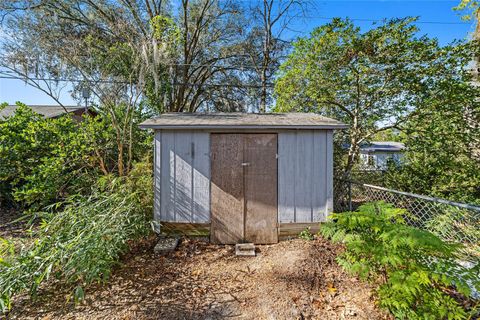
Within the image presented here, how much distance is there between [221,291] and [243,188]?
5.37 feet

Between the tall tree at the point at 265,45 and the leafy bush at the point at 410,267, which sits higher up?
the tall tree at the point at 265,45

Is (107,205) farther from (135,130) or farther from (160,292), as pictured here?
(135,130)

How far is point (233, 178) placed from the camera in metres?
3.86

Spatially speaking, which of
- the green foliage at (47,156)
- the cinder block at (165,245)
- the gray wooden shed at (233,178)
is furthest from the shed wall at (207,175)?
the green foliage at (47,156)

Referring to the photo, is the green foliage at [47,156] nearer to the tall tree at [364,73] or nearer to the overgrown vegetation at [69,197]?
the overgrown vegetation at [69,197]

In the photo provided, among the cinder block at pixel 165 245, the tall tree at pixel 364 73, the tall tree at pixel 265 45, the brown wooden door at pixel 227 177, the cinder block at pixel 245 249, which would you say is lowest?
the cinder block at pixel 245 249

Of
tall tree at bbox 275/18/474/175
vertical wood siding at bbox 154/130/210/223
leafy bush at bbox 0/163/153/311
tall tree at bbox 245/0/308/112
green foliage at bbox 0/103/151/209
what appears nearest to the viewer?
leafy bush at bbox 0/163/153/311

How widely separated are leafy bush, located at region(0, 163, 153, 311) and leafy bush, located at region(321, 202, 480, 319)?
293 centimetres

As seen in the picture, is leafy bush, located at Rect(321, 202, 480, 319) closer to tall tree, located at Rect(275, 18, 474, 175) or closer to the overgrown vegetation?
the overgrown vegetation

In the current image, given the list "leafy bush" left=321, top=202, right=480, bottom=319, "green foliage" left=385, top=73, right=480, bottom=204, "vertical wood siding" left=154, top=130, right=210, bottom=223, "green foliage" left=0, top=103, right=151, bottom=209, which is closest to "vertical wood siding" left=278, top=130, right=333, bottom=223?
"vertical wood siding" left=154, top=130, right=210, bottom=223

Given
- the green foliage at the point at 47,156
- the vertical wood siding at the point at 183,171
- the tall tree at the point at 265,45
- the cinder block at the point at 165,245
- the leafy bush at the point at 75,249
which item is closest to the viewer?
the leafy bush at the point at 75,249

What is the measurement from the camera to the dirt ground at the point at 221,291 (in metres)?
2.32

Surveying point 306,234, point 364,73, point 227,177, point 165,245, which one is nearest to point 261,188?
point 227,177

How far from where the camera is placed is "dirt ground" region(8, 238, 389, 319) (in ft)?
7.62
